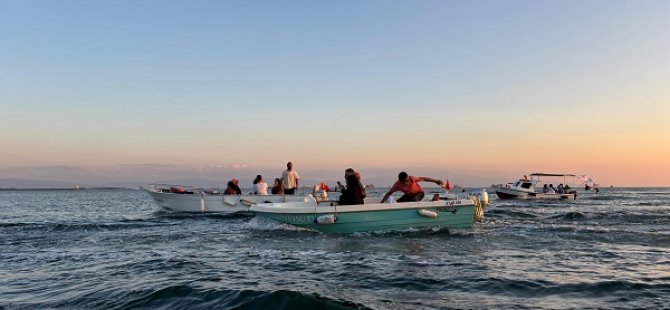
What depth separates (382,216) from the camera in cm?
1494

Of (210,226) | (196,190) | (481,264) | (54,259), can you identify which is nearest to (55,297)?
(54,259)

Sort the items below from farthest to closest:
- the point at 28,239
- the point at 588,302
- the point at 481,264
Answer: the point at 28,239 < the point at 481,264 < the point at 588,302

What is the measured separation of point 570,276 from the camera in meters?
8.89

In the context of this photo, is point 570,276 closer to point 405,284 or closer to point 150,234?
point 405,284

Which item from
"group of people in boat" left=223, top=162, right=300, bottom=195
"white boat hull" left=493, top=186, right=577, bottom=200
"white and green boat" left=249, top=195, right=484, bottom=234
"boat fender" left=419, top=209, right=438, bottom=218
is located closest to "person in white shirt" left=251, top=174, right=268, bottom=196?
"group of people in boat" left=223, top=162, right=300, bottom=195

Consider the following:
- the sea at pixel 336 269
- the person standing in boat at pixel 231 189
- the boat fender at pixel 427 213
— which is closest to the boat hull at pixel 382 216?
the boat fender at pixel 427 213

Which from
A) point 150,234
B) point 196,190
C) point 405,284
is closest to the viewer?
point 405,284

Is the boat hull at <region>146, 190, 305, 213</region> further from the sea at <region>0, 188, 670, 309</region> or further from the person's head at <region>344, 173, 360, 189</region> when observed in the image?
the person's head at <region>344, 173, 360, 189</region>

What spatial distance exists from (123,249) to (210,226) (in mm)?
5973

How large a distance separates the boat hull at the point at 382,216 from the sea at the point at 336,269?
0.27 m

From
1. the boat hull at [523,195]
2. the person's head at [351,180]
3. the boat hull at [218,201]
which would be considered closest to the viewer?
the person's head at [351,180]

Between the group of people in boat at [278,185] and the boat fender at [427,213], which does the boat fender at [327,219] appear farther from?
the group of people in boat at [278,185]

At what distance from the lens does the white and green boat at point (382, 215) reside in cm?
1495

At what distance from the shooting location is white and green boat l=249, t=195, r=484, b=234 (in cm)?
1495
